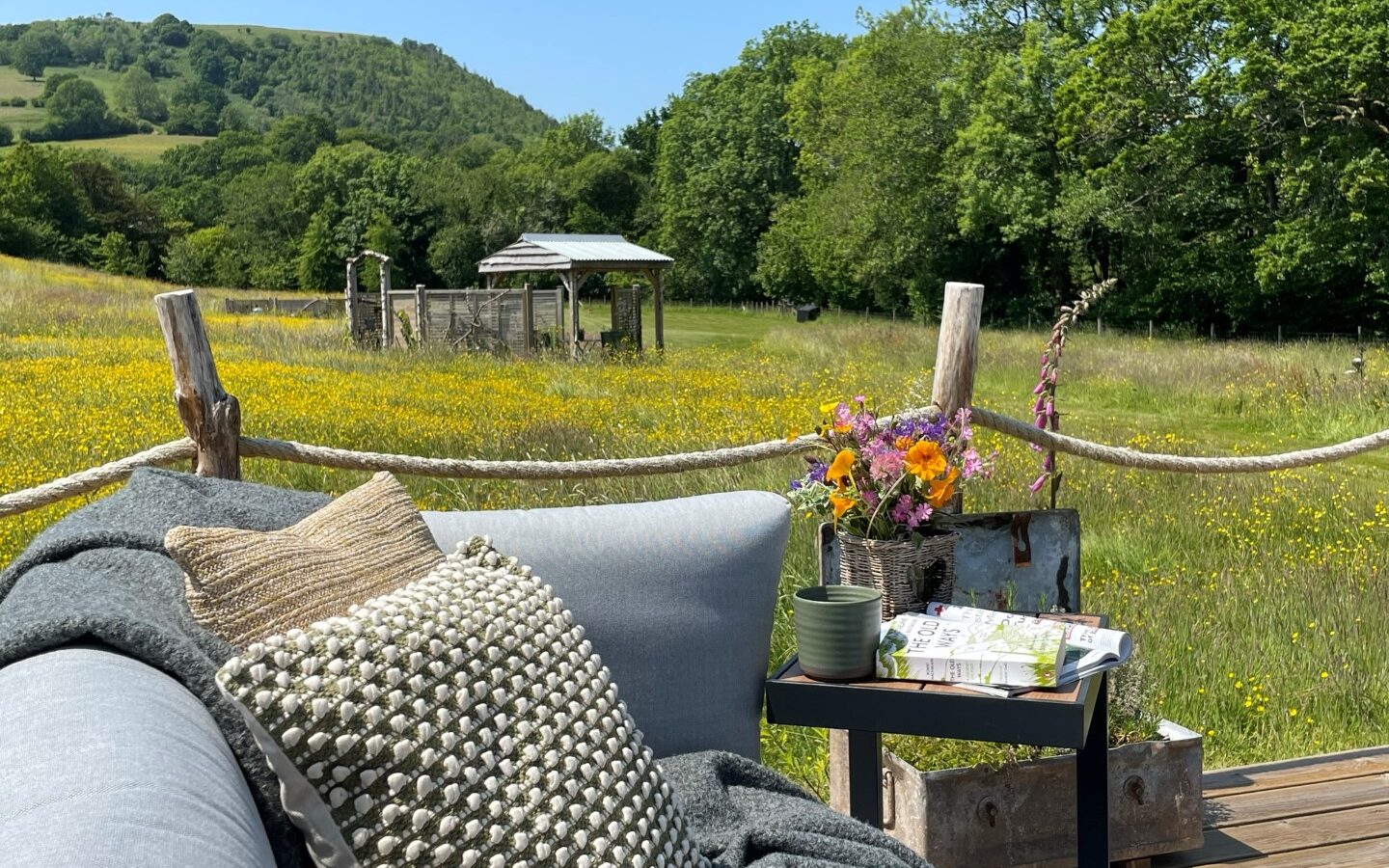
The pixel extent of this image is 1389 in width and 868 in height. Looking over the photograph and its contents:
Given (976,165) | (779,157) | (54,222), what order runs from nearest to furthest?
(976,165)
(779,157)
(54,222)

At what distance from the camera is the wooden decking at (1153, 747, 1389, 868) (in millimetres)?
3064

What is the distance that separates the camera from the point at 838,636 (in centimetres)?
238

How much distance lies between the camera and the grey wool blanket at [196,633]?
144cm

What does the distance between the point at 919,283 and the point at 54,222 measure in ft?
140

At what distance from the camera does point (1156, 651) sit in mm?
4285

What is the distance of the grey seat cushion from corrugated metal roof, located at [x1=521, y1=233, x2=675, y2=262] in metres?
19.9

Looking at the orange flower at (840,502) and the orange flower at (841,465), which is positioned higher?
the orange flower at (841,465)

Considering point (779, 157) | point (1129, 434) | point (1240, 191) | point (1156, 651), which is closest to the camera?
point (1156, 651)

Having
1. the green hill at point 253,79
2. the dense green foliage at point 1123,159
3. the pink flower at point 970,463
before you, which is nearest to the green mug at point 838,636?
the pink flower at point 970,463

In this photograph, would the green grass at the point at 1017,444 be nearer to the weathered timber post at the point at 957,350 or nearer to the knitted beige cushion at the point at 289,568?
the weathered timber post at the point at 957,350

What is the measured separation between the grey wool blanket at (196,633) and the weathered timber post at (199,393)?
0.80 metres

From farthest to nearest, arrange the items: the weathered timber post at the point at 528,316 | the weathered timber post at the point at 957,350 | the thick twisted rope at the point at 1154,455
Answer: the weathered timber post at the point at 528,316
the thick twisted rope at the point at 1154,455
the weathered timber post at the point at 957,350

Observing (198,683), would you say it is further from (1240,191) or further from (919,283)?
(919,283)

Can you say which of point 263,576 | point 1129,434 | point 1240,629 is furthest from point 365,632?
point 1129,434
